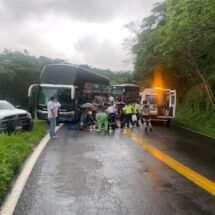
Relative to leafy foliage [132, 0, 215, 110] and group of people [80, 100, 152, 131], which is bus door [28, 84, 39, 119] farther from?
leafy foliage [132, 0, 215, 110]

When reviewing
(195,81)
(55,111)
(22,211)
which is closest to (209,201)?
(22,211)

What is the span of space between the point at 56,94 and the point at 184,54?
10.1 metres

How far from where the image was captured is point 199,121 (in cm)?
3269

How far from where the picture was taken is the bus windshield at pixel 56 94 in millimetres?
28703

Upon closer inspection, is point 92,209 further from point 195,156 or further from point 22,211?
point 195,156

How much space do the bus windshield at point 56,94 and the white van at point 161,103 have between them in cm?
540

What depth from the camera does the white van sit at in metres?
30.6

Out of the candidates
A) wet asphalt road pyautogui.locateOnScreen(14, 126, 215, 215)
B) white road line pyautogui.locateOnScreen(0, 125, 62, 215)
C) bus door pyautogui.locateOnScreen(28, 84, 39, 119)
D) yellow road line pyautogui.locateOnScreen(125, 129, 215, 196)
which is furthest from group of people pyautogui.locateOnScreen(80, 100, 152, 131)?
white road line pyautogui.locateOnScreen(0, 125, 62, 215)

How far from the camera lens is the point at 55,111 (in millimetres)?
18781

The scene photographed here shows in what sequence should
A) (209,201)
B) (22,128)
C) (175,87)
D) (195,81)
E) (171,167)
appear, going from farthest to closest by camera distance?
(175,87) → (195,81) → (22,128) → (171,167) → (209,201)

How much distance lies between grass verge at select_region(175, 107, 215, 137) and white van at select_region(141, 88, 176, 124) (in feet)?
5.22

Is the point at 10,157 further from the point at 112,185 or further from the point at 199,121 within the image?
the point at 199,121

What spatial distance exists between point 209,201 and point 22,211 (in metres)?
3.03

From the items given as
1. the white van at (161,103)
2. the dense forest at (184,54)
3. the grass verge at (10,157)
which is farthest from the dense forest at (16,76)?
the grass verge at (10,157)
